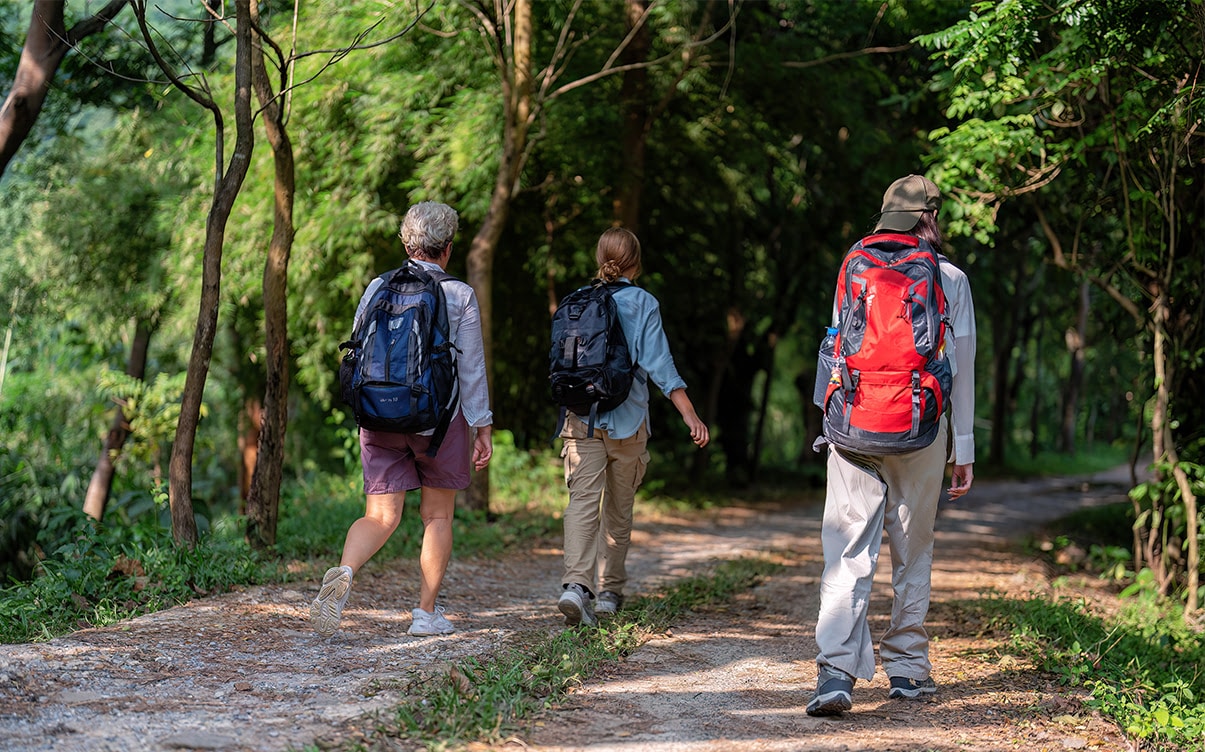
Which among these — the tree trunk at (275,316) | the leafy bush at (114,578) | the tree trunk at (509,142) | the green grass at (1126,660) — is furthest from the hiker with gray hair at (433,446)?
the tree trunk at (509,142)

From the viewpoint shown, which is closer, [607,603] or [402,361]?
[402,361]

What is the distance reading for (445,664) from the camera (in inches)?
186

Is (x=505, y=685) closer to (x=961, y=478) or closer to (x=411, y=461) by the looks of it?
(x=411, y=461)

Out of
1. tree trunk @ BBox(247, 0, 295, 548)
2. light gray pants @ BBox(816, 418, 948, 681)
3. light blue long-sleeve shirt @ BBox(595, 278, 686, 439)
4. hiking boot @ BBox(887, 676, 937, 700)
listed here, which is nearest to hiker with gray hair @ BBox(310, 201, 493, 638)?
light blue long-sleeve shirt @ BBox(595, 278, 686, 439)

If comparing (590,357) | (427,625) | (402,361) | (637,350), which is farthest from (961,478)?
(427,625)

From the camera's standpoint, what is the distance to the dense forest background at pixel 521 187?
7457 millimetres

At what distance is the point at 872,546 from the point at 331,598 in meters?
2.38

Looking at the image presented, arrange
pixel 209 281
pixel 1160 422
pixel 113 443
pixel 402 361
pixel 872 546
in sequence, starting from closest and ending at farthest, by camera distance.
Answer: pixel 872 546, pixel 402 361, pixel 209 281, pixel 1160 422, pixel 113 443

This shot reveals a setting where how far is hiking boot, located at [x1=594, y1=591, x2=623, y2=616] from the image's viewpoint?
5.91 meters

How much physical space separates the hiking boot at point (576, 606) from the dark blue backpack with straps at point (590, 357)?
80cm

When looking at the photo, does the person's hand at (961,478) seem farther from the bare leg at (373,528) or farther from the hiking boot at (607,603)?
the bare leg at (373,528)

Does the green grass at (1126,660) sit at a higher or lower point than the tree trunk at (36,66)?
lower

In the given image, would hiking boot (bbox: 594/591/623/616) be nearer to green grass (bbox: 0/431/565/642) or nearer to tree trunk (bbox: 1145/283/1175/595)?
green grass (bbox: 0/431/565/642)

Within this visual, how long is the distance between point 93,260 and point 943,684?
12.4 m
